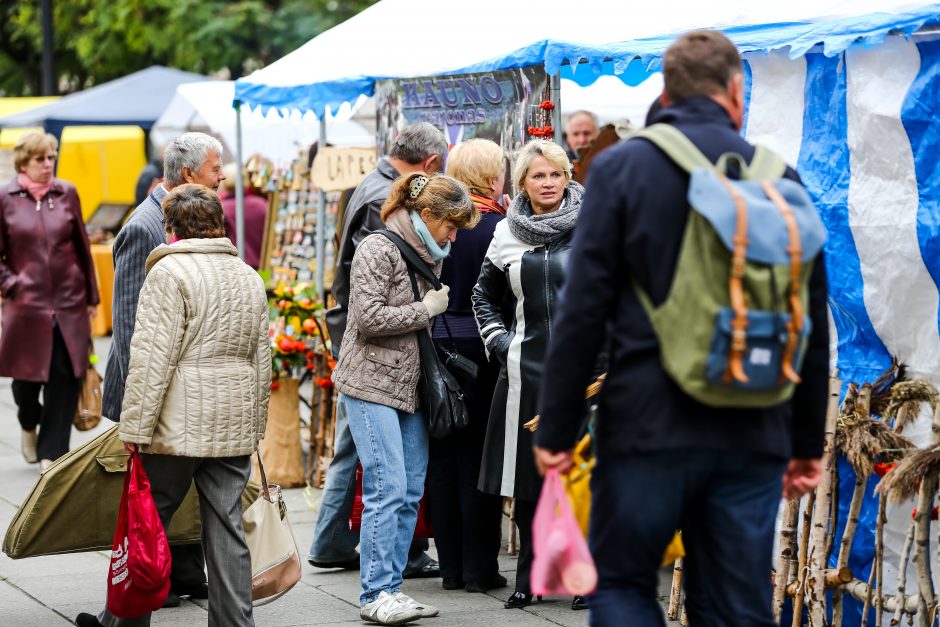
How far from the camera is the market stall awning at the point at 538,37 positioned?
498 cm

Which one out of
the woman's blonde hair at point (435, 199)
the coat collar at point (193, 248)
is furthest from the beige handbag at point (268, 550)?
the woman's blonde hair at point (435, 199)

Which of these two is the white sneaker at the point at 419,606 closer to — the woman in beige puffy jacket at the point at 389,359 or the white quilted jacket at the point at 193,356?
the woman in beige puffy jacket at the point at 389,359

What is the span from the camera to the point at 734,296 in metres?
2.92

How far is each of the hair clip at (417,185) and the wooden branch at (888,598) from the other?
2.11 metres

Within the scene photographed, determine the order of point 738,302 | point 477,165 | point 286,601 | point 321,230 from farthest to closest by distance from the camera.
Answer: point 321,230 < point 477,165 < point 286,601 < point 738,302

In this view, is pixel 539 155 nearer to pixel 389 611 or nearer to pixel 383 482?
pixel 383 482

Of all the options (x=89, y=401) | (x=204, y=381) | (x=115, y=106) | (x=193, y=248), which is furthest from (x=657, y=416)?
(x=115, y=106)

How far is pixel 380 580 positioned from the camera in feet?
17.4

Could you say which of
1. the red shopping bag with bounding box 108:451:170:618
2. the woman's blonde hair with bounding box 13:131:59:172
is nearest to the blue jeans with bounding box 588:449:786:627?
the red shopping bag with bounding box 108:451:170:618

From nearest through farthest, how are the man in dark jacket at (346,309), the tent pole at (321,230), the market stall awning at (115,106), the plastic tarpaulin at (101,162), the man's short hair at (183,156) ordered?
the man's short hair at (183,156)
the man in dark jacket at (346,309)
the tent pole at (321,230)
the market stall awning at (115,106)
the plastic tarpaulin at (101,162)

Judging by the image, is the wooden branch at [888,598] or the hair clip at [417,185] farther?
the hair clip at [417,185]

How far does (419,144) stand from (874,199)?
205 cm

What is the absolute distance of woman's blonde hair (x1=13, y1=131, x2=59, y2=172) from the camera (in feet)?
25.8

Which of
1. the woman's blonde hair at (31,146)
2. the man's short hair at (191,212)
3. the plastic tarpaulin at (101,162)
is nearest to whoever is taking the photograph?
the man's short hair at (191,212)
